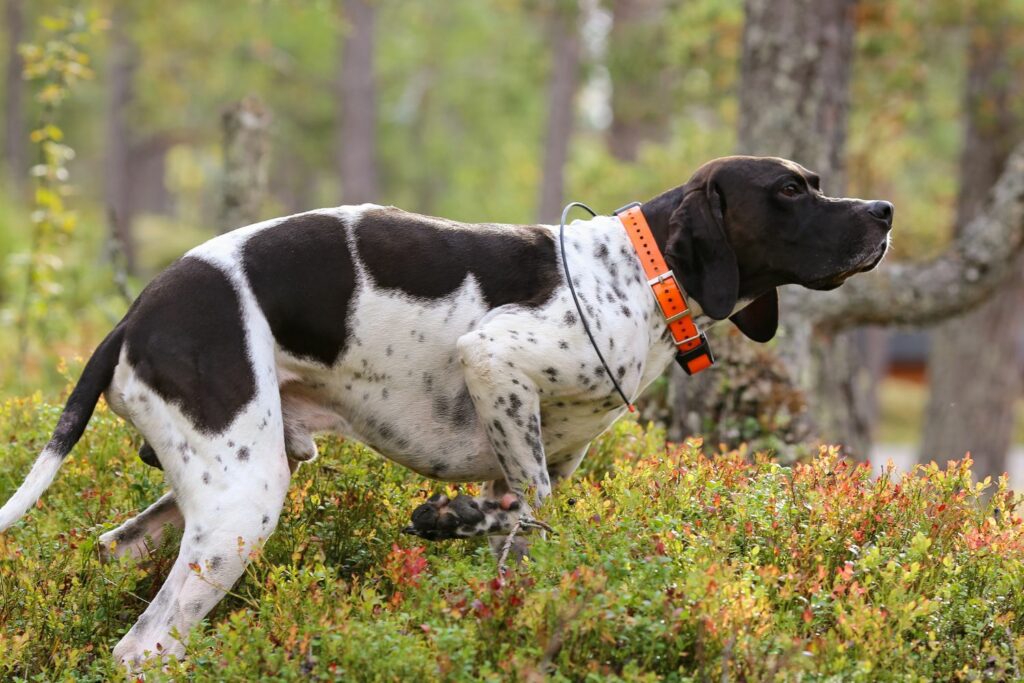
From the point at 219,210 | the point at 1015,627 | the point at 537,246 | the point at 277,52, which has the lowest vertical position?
the point at 277,52

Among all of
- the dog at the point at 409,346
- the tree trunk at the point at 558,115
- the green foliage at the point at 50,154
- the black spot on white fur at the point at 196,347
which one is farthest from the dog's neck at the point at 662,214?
the tree trunk at the point at 558,115

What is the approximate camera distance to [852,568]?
160 inches

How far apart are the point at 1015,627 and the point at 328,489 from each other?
2683 mm

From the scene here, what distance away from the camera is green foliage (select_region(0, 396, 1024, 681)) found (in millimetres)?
3629

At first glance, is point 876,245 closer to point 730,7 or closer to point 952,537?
point 952,537

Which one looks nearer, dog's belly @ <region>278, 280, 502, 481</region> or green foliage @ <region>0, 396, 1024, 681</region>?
green foliage @ <region>0, 396, 1024, 681</region>

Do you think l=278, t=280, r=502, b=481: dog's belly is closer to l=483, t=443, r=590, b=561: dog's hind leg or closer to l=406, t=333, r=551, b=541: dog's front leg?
l=406, t=333, r=551, b=541: dog's front leg

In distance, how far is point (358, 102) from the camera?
2125 cm

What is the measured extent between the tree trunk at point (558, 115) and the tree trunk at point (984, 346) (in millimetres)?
7501

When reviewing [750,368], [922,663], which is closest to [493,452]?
[922,663]

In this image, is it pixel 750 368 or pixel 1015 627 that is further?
pixel 750 368

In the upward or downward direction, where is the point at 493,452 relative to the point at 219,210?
upward

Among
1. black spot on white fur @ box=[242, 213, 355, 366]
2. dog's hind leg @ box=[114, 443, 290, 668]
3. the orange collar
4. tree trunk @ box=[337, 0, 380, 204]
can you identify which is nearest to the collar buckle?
the orange collar

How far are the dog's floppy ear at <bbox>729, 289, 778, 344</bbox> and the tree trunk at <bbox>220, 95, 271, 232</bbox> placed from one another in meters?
4.97
